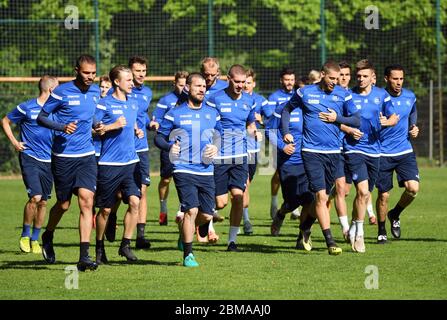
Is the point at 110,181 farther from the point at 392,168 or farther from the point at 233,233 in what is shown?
the point at 392,168

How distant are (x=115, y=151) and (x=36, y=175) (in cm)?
260

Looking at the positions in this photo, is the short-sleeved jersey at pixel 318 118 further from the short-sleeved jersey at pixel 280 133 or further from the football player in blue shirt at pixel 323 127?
the short-sleeved jersey at pixel 280 133

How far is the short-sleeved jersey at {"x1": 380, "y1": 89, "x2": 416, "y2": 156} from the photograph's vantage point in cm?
1539

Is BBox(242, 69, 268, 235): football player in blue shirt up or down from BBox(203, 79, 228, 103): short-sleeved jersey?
down

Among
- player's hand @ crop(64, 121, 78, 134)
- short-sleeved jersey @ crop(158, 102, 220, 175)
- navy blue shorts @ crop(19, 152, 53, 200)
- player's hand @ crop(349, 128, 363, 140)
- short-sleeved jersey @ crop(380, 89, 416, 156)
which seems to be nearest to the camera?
player's hand @ crop(64, 121, 78, 134)

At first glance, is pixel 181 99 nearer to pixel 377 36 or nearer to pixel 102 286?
pixel 102 286

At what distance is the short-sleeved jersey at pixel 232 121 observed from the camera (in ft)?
47.2

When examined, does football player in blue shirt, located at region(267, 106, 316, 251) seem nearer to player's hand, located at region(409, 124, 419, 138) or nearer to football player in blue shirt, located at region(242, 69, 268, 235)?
football player in blue shirt, located at region(242, 69, 268, 235)

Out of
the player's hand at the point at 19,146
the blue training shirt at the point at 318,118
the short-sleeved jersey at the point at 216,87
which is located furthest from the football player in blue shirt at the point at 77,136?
the short-sleeved jersey at the point at 216,87

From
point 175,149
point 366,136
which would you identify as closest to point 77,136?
point 175,149

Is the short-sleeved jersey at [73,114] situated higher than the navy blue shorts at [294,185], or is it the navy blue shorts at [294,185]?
the short-sleeved jersey at [73,114]

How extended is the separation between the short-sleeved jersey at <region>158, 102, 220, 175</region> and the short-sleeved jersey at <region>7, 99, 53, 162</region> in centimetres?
285

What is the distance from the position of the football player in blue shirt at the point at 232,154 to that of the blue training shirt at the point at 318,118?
3.30ft

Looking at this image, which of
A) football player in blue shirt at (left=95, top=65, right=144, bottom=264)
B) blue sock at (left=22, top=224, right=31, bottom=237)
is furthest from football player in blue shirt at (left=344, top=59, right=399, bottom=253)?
blue sock at (left=22, top=224, right=31, bottom=237)
